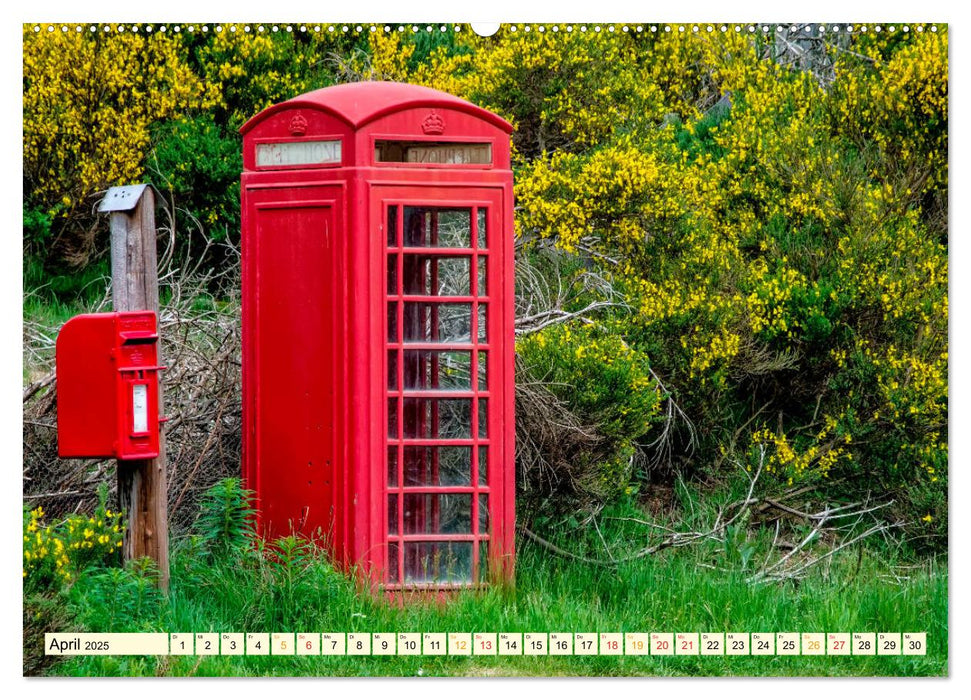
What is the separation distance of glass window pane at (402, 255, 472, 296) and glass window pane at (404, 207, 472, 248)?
0.30 ft

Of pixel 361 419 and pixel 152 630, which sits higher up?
pixel 361 419

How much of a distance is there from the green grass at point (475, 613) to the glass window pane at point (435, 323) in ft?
3.90

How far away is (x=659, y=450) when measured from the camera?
382 inches

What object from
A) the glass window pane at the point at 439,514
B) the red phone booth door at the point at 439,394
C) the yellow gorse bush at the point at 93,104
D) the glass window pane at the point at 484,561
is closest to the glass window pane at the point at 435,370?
the red phone booth door at the point at 439,394

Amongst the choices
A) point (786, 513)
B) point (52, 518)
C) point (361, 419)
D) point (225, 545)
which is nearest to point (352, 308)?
point (361, 419)

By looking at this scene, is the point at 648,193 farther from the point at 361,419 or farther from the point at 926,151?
the point at 361,419

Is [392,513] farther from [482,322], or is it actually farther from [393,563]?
A: [482,322]

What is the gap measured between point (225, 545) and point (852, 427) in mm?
4486

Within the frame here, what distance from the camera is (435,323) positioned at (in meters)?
7.21

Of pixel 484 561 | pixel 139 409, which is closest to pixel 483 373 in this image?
pixel 484 561

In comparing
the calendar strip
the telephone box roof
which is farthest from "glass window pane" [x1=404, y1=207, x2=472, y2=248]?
the calendar strip

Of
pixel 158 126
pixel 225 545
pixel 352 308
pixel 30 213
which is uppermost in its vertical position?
pixel 158 126

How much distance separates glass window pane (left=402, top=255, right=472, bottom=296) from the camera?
7225mm

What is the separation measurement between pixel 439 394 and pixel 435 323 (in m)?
0.39
